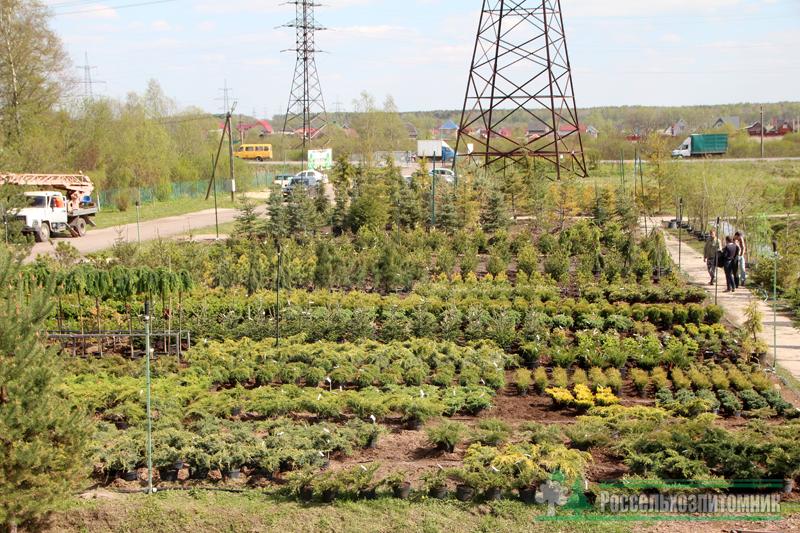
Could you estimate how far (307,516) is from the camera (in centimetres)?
877

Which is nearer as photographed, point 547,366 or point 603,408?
point 603,408

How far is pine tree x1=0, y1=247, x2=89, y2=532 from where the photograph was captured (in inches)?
312

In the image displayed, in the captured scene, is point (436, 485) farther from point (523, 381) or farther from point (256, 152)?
point (256, 152)

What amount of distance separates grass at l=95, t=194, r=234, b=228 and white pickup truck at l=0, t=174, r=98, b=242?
1280 mm

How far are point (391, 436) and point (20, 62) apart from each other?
3126 centimetres

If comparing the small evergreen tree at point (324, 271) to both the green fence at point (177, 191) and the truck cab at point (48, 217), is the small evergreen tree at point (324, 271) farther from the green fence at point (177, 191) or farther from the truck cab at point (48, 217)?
the green fence at point (177, 191)

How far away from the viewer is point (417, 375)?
41.6 ft

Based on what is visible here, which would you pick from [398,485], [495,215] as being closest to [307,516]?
[398,485]

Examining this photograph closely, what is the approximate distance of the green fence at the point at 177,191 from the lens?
36.4 m

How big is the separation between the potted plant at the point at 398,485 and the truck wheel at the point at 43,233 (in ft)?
68.2

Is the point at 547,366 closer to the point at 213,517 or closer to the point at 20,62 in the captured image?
the point at 213,517

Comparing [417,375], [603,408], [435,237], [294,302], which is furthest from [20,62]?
[603,408]

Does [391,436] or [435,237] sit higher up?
[435,237]

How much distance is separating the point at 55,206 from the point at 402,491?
71.4 feet
